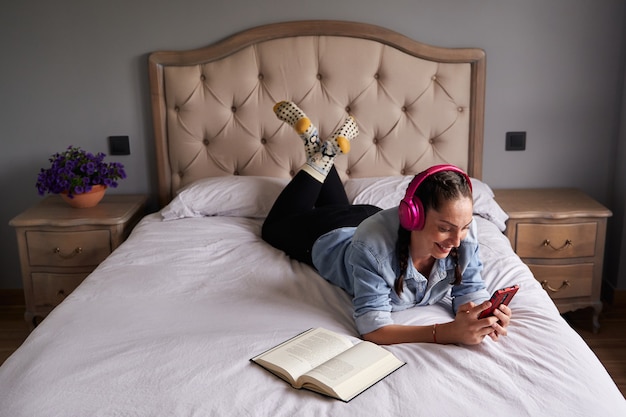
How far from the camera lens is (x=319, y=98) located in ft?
9.38

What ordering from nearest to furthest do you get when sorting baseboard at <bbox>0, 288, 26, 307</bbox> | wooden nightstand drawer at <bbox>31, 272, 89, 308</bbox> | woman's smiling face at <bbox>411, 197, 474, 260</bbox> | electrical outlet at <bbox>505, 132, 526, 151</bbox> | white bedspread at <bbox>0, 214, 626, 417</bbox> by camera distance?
white bedspread at <bbox>0, 214, 626, 417</bbox>
woman's smiling face at <bbox>411, 197, 474, 260</bbox>
wooden nightstand drawer at <bbox>31, 272, 89, 308</bbox>
electrical outlet at <bbox>505, 132, 526, 151</bbox>
baseboard at <bbox>0, 288, 26, 307</bbox>

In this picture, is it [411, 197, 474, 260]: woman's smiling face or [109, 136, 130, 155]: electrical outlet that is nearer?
[411, 197, 474, 260]: woman's smiling face

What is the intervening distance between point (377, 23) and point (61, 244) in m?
1.67

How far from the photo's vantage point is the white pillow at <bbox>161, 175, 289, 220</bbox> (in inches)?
105

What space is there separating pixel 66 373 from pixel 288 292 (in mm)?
703

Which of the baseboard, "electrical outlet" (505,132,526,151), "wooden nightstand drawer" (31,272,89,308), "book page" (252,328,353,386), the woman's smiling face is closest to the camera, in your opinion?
"book page" (252,328,353,386)

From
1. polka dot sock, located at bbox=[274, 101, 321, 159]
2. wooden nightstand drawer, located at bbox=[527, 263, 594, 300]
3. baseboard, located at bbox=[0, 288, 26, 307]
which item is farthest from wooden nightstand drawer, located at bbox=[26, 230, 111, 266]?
wooden nightstand drawer, located at bbox=[527, 263, 594, 300]

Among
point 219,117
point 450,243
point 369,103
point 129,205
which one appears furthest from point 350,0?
point 450,243

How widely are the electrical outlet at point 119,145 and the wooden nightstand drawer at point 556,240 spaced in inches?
70.7

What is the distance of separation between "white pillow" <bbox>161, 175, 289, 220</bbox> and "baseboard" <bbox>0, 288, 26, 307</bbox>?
1071 mm

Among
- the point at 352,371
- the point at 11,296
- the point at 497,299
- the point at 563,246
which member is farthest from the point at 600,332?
the point at 11,296

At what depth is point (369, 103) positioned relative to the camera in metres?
2.86

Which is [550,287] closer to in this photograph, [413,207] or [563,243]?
[563,243]

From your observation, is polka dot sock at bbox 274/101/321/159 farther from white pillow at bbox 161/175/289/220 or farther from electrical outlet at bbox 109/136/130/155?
electrical outlet at bbox 109/136/130/155
